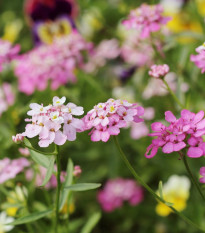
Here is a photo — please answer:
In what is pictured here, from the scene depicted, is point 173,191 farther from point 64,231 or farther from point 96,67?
point 96,67

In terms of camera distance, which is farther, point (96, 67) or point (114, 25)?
point (114, 25)

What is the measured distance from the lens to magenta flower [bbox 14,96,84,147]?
32.2 inches

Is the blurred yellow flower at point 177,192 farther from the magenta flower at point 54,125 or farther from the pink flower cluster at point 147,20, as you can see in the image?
the magenta flower at point 54,125

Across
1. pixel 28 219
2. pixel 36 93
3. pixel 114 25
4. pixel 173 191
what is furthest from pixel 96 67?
pixel 28 219

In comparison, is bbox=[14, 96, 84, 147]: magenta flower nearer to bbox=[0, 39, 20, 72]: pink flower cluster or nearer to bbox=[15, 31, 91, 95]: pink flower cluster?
bbox=[0, 39, 20, 72]: pink flower cluster

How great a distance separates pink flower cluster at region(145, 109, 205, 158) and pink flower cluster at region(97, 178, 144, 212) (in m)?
0.89

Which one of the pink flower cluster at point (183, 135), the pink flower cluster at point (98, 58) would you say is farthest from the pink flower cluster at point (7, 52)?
the pink flower cluster at point (183, 135)

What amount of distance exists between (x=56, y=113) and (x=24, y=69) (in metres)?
0.94

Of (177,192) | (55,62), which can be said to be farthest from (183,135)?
(55,62)

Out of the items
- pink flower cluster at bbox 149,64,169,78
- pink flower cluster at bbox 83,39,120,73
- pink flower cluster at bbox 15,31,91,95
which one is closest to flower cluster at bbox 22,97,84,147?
pink flower cluster at bbox 149,64,169,78

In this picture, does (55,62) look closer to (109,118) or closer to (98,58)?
(98,58)

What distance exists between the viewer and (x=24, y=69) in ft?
5.70

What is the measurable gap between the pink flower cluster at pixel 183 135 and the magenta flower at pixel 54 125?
142 millimetres

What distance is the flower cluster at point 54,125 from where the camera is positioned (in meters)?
0.82
